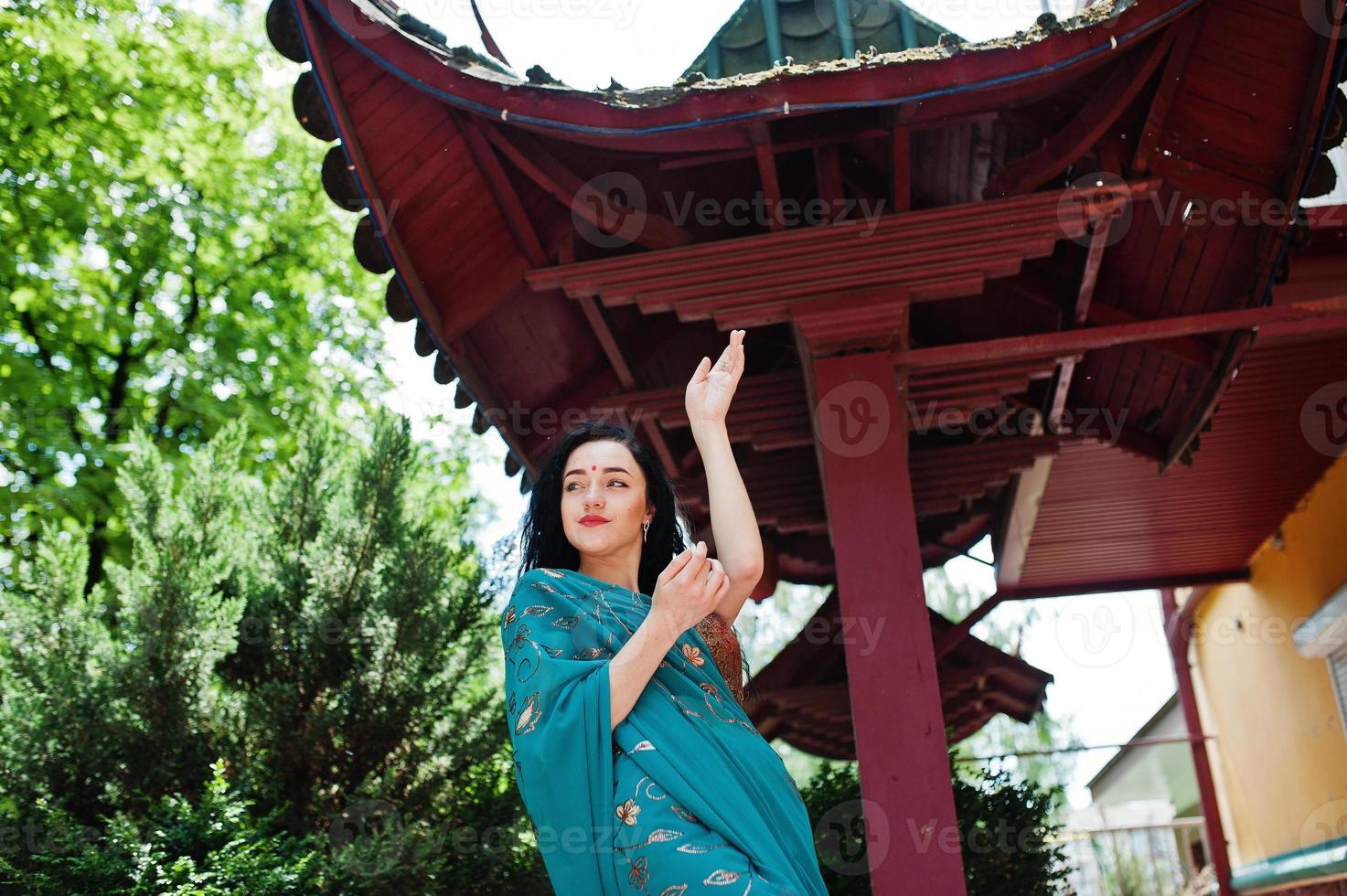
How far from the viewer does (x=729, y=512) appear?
2.58m

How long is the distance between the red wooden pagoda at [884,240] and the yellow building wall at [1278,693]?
1.74 metres

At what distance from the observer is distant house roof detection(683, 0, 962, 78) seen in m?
6.77

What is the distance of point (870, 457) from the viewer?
475 centimetres

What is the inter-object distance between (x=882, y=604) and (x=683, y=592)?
254 cm

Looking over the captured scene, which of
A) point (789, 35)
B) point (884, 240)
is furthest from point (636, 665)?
point (789, 35)

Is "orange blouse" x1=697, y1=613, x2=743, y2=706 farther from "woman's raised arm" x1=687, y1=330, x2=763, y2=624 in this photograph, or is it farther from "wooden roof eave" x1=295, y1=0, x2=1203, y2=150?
"wooden roof eave" x1=295, y1=0, x2=1203, y2=150

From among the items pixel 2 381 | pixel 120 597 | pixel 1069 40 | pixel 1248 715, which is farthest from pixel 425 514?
pixel 1248 715

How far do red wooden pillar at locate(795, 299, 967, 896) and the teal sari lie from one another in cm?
209

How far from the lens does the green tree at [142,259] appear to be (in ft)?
34.3

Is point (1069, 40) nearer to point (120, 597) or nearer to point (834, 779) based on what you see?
point (834, 779)

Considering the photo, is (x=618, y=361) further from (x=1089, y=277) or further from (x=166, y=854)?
(x=166, y=854)

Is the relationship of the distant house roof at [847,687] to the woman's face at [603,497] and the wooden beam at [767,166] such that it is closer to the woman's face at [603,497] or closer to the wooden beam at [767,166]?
the wooden beam at [767,166]

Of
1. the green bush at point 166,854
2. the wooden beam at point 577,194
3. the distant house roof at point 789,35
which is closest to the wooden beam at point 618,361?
the wooden beam at point 577,194

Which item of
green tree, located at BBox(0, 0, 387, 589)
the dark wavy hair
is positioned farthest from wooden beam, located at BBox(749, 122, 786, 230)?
green tree, located at BBox(0, 0, 387, 589)
